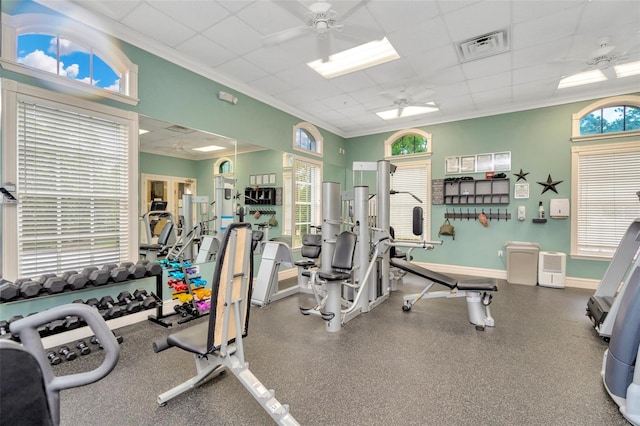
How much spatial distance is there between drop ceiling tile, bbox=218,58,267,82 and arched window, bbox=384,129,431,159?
3.63 m

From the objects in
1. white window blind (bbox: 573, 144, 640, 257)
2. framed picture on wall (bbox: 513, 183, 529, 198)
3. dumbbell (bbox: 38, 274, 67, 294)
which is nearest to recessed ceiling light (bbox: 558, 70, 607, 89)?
white window blind (bbox: 573, 144, 640, 257)

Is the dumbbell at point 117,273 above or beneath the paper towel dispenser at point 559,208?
beneath

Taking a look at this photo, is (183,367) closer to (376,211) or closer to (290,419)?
(290,419)

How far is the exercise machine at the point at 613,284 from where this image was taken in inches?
115

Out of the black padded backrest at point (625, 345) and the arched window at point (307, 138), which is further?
the arched window at point (307, 138)

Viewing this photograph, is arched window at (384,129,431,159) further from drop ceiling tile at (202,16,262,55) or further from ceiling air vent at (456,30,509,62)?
drop ceiling tile at (202,16,262,55)

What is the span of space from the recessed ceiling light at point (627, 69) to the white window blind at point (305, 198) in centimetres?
509

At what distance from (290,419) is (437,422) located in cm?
93

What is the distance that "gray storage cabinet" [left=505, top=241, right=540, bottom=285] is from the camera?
17.3ft

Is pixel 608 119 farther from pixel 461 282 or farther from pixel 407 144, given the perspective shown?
pixel 461 282

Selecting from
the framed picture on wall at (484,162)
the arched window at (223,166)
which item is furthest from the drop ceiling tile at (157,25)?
the framed picture on wall at (484,162)

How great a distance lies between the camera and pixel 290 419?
1.72 metres

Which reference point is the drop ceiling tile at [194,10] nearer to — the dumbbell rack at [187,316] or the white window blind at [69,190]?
the white window blind at [69,190]

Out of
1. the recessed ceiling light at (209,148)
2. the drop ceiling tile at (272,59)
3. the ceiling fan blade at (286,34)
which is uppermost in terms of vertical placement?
the drop ceiling tile at (272,59)
